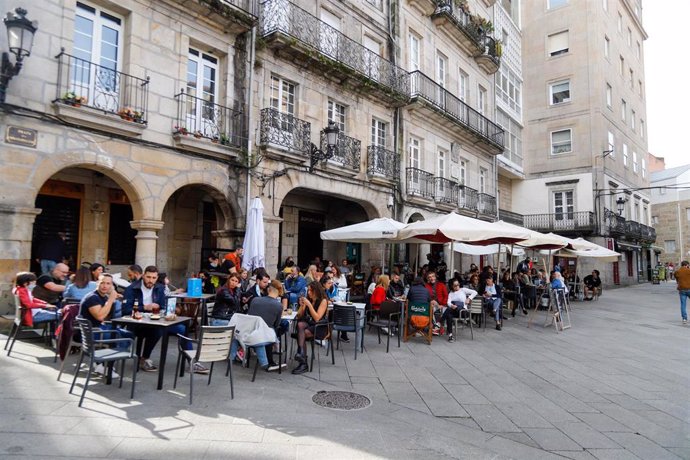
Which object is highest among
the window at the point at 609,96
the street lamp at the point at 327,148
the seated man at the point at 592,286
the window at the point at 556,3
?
the window at the point at 556,3

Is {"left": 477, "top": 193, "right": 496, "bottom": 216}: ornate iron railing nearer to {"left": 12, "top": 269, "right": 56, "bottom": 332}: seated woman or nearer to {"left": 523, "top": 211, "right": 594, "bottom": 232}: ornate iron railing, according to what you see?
{"left": 523, "top": 211, "right": 594, "bottom": 232}: ornate iron railing

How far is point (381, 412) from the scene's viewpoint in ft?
15.2

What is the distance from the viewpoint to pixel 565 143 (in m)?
29.0

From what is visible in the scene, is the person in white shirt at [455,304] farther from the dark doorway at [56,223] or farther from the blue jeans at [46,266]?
the dark doorway at [56,223]

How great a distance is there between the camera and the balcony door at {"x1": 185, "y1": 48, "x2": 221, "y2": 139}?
9.81m

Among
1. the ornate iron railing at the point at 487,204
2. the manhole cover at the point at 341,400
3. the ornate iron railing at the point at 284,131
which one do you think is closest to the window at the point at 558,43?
the ornate iron railing at the point at 487,204

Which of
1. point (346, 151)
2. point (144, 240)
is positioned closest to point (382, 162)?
point (346, 151)

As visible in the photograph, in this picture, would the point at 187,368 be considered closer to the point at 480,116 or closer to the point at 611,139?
the point at 480,116

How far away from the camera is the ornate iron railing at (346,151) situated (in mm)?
12711

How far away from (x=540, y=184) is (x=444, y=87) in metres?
14.1

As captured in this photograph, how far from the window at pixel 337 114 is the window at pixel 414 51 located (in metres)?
4.67

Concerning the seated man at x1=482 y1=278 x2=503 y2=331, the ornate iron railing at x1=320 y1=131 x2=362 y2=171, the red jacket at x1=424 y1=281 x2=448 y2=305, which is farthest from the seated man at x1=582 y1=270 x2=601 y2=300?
the red jacket at x1=424 y1=281 x2=448 y2=305

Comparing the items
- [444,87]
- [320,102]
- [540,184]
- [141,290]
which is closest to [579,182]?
[540,184]

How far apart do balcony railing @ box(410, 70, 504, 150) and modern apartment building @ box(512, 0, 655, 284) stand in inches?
314
